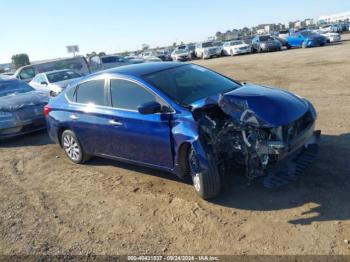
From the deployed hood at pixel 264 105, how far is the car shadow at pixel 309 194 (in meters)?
0.92

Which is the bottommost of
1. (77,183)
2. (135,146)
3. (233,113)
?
(77,183)

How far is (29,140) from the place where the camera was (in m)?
9.52

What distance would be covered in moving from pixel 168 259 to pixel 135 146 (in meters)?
2.11

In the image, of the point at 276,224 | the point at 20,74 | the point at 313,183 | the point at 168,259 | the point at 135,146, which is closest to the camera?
the point at 168,259

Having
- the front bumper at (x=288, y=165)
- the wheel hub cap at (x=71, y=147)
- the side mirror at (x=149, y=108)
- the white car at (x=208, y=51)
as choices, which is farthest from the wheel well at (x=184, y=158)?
the white car at (x=208, y=51)

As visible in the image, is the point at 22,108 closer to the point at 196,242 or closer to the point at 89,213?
the point at 89,213

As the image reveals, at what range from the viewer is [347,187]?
464 cm

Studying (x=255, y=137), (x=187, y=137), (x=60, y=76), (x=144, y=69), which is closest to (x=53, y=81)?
(x=60, y=76)

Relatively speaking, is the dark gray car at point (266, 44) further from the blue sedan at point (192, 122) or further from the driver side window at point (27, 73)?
the blue sedan at point (192, 122)

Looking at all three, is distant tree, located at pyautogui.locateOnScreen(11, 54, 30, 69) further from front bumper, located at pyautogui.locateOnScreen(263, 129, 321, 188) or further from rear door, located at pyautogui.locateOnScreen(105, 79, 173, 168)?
front bumper, located at pyautogui.locateOnScreen(263, 129, 321, 188)

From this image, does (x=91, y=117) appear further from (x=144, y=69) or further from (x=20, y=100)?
(x=20, y=100)

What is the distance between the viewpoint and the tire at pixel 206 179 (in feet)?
15.0

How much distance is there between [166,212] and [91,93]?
8.60ft

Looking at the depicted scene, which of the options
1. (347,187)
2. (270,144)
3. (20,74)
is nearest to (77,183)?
(270,144)
